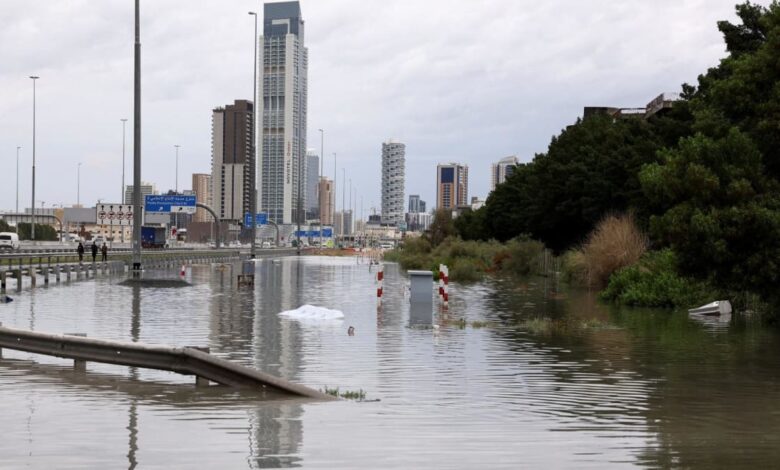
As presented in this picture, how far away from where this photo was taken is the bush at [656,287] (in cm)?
3591

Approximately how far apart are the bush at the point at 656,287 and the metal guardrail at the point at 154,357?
21276mm

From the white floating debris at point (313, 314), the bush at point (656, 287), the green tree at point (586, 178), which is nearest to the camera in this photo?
the white floating debris at point (313, 314)

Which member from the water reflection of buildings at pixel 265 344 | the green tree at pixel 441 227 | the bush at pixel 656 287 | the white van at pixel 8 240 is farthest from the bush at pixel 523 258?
the white van at pixel 8 240

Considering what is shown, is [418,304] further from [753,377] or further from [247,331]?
[753,377]

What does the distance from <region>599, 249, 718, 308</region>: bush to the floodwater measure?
7634 millimetres

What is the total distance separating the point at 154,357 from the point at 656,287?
2585 cm

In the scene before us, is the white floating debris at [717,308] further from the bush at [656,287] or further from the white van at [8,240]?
the white van at [8,240]

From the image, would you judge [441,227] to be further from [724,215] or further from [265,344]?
[265,344]

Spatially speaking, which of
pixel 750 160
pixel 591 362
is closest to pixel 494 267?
pixel 750 160

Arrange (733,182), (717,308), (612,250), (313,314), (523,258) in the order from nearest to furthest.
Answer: (733,182)
(313,314)
(717,308)
(612,250)
(523,258)

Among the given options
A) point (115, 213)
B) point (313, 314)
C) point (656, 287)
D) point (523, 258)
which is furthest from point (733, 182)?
point (115, 213)

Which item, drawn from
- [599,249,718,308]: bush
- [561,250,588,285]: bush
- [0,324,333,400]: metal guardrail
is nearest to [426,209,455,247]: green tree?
[561,250,588,285]: bush

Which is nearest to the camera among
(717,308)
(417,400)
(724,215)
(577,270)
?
(417,400)

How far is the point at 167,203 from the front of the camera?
105688mm
